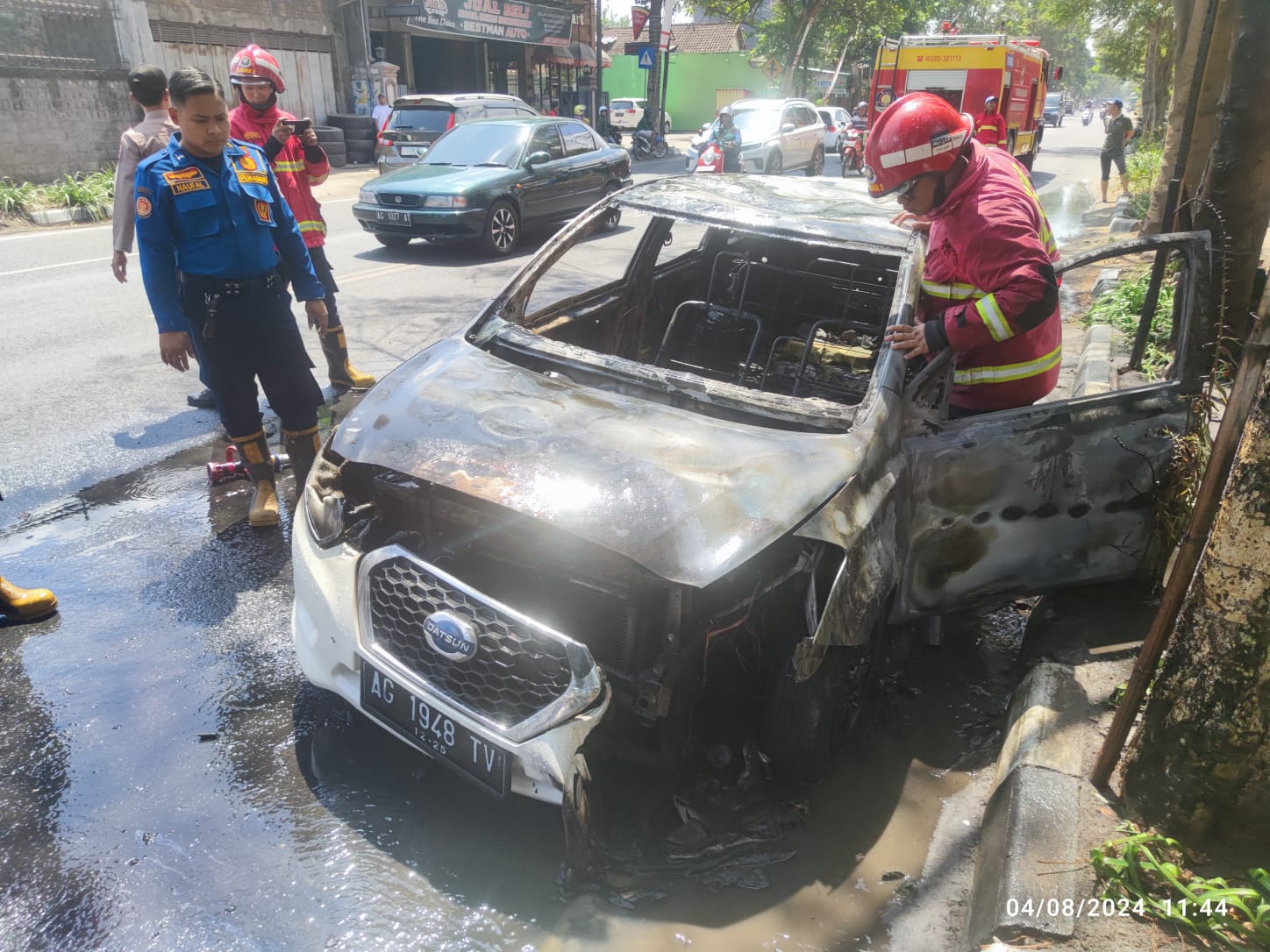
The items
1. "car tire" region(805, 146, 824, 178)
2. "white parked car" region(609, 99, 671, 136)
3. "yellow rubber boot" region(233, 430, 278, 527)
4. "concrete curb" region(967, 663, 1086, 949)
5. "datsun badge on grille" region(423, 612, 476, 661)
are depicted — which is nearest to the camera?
"concrete curb" region(967, 663, 1086, 949)

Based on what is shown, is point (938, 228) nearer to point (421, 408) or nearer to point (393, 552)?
point (421, 408)

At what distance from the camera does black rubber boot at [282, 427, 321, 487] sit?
4.16 metres

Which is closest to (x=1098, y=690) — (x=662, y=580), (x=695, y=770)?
(x=695, y=770)

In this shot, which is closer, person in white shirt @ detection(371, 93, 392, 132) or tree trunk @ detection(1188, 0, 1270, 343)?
tree trunk @ detection(1188, 0, 1270, 343)

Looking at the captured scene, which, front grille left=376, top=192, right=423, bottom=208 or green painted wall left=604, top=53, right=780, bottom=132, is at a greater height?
green painted wall left=604, top=53, right=780, bottom=132

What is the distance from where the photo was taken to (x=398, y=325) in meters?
7.29

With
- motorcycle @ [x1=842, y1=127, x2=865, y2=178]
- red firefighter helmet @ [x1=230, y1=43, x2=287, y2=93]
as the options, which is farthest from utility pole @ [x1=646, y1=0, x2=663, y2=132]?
red firefighter helmet @ [x1=230, y1=43, x2=287, y2=93]

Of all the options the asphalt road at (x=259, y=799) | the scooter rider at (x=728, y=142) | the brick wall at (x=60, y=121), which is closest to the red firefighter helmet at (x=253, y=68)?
the asphalt road at (x=259, y=799)

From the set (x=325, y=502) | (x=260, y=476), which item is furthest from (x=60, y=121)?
(x=325, y=502)

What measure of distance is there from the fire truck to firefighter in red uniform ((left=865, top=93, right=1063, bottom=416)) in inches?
673

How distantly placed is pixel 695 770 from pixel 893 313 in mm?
1711

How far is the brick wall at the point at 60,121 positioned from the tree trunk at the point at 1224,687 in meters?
17.8

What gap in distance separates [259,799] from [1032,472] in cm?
261

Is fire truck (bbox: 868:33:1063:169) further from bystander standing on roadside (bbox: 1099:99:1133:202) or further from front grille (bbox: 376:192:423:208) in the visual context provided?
front grille (bbox: 376:192:423:208)
